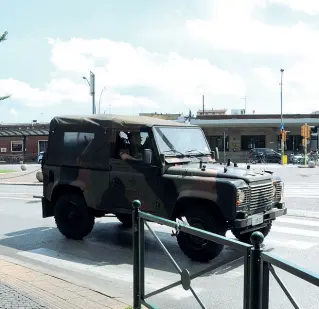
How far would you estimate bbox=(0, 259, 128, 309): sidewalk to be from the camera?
463 cm

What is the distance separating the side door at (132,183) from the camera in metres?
7.39

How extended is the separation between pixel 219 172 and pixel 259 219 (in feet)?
3.16

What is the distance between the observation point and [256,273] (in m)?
2.70

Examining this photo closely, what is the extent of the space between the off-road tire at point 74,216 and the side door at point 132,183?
0.75m

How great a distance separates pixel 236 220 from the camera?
258 inches

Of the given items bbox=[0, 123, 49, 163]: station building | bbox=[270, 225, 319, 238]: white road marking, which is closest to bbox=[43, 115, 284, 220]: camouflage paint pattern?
bbox=[270, 225, 319, 238]: white road marking

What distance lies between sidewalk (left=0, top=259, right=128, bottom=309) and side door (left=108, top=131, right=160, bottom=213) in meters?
2.17

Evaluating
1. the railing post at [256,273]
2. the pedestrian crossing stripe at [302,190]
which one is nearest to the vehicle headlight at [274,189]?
the railing post at [256,273]

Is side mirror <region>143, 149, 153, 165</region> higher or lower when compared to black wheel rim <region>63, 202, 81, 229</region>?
higher

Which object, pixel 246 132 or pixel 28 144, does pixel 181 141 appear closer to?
pixel 246 132

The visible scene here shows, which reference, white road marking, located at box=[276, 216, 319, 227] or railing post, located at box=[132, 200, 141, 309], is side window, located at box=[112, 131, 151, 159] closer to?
railing post, located at box=[132, 200, 141, 309]

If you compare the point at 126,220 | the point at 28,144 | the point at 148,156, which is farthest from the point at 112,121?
the point at 28,144

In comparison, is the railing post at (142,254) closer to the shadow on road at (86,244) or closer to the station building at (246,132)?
the shadow on road at (86,244)

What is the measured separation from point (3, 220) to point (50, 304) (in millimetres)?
7529
